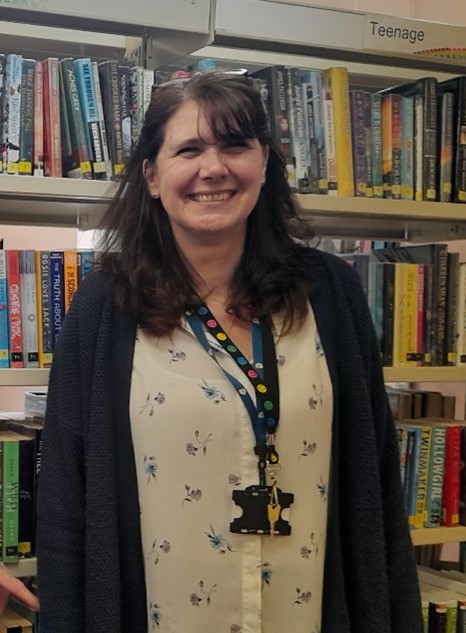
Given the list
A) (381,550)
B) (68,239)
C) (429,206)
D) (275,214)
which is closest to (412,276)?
(429,206)

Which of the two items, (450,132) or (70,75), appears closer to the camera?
(70,75)

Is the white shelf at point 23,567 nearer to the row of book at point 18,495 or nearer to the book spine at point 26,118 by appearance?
the row of book at point 18,495

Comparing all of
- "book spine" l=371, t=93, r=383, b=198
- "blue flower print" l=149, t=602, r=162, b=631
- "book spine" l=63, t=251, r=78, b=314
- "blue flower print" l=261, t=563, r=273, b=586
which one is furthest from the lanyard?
"book spine" l=371, t=93, r=383, b=198

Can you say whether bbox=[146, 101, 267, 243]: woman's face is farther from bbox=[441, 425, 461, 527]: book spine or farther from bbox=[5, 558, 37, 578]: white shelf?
bbox=[441, 425, 461, 527]: book spine

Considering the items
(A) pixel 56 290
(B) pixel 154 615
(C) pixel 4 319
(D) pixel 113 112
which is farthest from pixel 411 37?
(B) pixel 154 615

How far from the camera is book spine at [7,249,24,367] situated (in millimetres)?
1531

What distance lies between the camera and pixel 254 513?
4.07 feet

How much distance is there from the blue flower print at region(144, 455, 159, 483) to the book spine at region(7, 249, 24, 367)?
0.39 meters

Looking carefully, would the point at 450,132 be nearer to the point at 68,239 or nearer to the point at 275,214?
the point at 275,214

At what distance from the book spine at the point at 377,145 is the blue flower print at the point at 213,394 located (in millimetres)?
697

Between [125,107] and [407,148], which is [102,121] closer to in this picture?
[125,107]

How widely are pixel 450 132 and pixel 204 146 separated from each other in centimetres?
76

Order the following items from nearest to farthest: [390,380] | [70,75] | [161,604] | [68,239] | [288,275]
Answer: [161,604], [288,275], [70,75], [390,380], [68,239]

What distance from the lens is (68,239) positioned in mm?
2957
